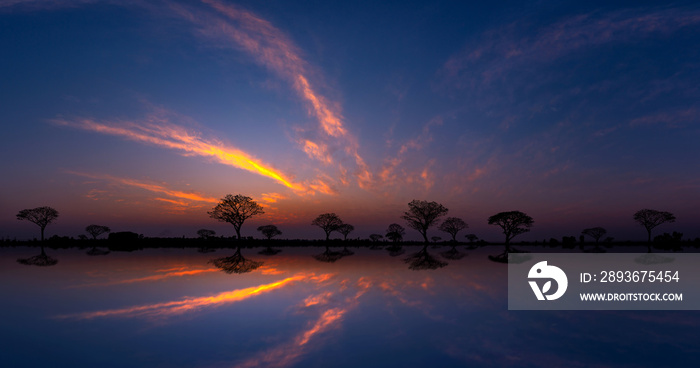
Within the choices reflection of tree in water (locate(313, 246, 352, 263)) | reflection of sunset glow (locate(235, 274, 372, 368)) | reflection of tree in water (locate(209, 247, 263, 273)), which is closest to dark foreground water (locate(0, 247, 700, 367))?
reflection of sunset glow (locate(235, 274, 372, 368))

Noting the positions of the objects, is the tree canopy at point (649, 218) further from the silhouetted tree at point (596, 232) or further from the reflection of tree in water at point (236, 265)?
the reflection of tree in water at point (236, 265)

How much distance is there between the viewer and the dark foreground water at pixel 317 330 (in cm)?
998

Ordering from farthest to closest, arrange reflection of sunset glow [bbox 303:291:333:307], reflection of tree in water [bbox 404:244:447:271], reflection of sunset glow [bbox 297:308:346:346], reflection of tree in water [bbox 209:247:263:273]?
reflection of tree in water [bbox 404:244:447:271], reflection of tree in water [bbox 209:247:263:273], reflection of sunset glow [bbox 303:291:333:307], reflection of sunset glow [bbox 297:308:346:346]

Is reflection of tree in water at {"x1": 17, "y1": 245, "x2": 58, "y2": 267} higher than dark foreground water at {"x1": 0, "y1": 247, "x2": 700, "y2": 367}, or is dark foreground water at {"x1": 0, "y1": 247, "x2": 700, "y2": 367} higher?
dark foreground water at {"x1": 0, "y1": 247, "x2": 700, "y2": 367}

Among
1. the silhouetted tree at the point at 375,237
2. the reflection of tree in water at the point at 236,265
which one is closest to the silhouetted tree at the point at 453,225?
the silhouetted tree at the point at 375,237

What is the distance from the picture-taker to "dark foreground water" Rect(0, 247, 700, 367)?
9.98 m

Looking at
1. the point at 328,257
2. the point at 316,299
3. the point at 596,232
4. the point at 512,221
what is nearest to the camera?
the point at 316,299

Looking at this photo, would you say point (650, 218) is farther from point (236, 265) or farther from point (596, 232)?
point (236, 265)

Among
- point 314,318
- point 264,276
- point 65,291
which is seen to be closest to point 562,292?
point 314,318

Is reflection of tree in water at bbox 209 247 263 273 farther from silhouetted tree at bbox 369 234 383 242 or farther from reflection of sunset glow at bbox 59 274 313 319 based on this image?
silhouetted tree at bbox 369 234 383 242

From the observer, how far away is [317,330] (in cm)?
1259

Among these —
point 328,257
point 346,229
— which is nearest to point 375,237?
point 346,229

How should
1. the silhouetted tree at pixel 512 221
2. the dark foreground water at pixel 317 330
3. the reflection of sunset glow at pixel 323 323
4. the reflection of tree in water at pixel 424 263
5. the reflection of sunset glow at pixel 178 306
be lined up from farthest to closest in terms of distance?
the silhouetted tree at pixel 512 221 < the reflection of tree in water at pixel 424 263 < the reflection of sunset glow at pixel 178 306 < the reflection of sunset glow at pixel 323 323 < the dark foreground water at pixel 317 330

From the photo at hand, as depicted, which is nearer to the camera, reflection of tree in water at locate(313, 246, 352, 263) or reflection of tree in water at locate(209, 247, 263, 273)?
reflection of tree in water at locate(209, 247, 263, 273)
